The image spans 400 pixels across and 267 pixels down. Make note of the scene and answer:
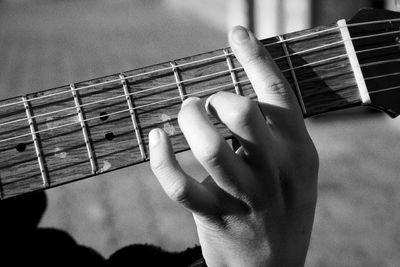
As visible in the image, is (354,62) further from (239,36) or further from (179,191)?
(179,191)

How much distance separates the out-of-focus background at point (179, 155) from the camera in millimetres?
2236

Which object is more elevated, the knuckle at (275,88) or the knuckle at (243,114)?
the knuckle at (275,88)

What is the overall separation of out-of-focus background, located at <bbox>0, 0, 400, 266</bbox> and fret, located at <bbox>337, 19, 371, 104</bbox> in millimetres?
1470

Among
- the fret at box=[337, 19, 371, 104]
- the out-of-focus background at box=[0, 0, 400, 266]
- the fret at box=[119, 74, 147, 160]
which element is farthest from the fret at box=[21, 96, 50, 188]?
the out-of-focus background at box=[0, 0, 400, 266]

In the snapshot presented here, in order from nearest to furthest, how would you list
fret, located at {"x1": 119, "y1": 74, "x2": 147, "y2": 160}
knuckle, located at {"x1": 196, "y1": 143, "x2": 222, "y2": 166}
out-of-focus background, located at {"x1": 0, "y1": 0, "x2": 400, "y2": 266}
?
1. knuckle, located at {"x1": 196, "y1": 143, "x2": 222, "y2": 166}
2. fret, located at {"x1": 119, "y1": 74, "x2": 147, "y2": 160}
3. out-of-focus background, located at {"x1": 0, "y1": 0, "x2": 400, "y2": 266}

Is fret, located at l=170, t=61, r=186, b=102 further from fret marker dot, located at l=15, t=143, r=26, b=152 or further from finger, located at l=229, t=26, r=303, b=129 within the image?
fret marker dot, located at l=15, t=143, r=26, b=152

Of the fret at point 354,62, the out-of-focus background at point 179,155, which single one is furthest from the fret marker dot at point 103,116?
the out-of-focus background at point 179,155

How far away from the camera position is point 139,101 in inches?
30.4

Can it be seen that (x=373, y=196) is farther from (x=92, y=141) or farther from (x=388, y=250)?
(x=92, y=141)

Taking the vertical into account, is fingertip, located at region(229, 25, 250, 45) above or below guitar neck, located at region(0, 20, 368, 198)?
above

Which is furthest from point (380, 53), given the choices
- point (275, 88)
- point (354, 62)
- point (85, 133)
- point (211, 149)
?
point (85, 133)

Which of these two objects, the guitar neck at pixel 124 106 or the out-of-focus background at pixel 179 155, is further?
the out-of-focus background at pixel 179 155

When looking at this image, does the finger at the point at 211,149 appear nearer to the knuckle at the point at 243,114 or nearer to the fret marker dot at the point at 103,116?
the knuckle at the point at 243,114

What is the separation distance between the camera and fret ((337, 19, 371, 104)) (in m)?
0.78
